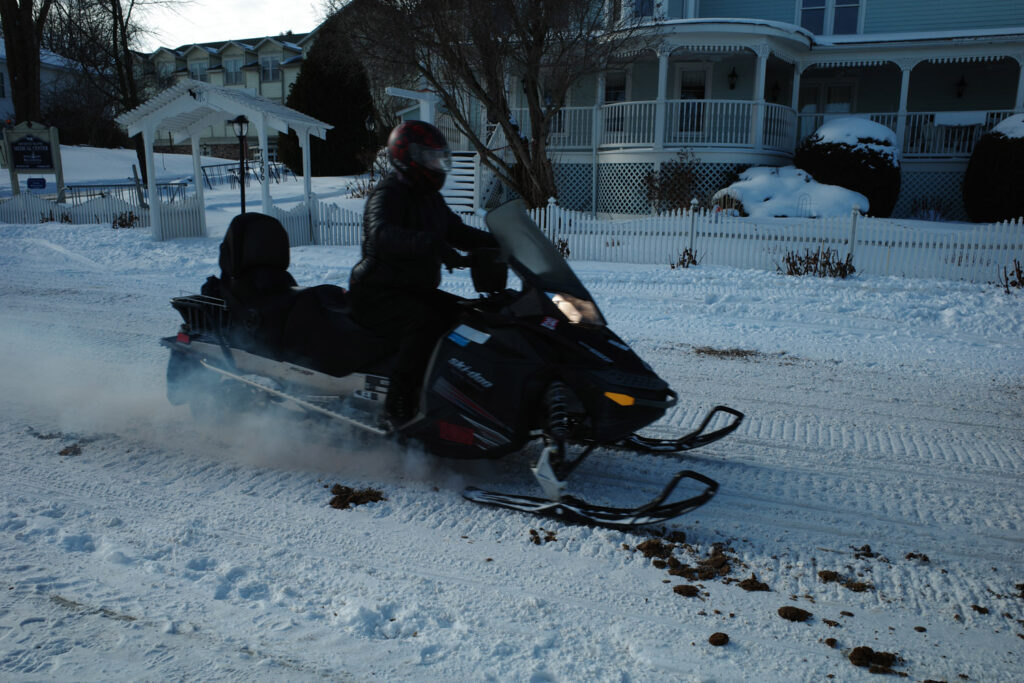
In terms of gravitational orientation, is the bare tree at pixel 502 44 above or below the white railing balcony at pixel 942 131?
above

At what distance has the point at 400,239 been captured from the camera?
3.60m

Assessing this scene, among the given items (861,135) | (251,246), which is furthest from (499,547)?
(861,135)

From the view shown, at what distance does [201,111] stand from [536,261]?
47.0 feet

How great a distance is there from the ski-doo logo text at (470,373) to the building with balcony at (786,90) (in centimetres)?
1563

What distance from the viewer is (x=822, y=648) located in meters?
2.55

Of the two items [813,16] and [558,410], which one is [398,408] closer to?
[558,410]

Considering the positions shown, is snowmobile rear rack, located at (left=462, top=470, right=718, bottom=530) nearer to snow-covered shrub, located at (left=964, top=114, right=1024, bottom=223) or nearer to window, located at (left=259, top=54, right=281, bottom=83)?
snow-covered shrub, located at (left=964, top=114, right=1024, bottom=223)

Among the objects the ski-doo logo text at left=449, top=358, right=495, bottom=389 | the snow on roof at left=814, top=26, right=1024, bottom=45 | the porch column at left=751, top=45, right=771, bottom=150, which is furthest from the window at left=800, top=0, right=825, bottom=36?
the ski-doo logo text at left=449, top=358, right=495, bottom=389

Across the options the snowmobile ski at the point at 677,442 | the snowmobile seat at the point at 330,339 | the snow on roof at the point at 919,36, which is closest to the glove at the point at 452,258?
the snowmobile seat at the point at 330,339

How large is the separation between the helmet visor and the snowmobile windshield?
1.26ft

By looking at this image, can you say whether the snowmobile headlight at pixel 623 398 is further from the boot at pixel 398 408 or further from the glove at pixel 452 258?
the boot at pixel 398 408

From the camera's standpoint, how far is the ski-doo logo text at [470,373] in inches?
142

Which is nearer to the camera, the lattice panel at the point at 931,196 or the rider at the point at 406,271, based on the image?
the rider at the point at 406,271

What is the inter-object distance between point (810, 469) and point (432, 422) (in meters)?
2.10
